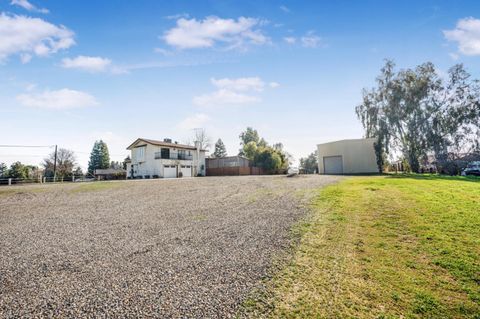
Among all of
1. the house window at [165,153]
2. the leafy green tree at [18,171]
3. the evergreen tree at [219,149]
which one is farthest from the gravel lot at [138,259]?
the evergreen tree at [219,149]

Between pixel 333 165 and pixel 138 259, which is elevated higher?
pixel 333 165

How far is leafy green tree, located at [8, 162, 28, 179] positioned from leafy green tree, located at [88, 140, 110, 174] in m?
28.2

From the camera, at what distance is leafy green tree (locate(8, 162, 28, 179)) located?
36.0m

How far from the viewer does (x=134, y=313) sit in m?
3.09

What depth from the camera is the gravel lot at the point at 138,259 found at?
3.29 meters

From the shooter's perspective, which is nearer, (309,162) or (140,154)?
(140,154)

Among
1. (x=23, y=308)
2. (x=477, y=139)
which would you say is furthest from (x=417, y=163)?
(x=23, y=308)

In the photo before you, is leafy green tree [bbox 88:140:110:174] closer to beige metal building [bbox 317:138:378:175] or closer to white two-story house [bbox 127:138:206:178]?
white two-story house [bbox 127:138:206:178]

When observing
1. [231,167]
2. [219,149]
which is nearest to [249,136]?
[219,149]

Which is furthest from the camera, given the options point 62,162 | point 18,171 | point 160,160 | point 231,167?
point 62,162

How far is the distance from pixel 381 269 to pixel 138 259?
4111 millimetres

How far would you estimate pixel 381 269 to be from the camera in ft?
13.0

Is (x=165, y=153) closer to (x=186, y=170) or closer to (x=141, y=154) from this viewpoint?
(x=141, y=154)

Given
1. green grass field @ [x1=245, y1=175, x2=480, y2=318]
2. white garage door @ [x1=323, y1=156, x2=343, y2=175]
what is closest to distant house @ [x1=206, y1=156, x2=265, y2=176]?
white garage door @ [x1=323, y1=156, x2=343, y2=175]
